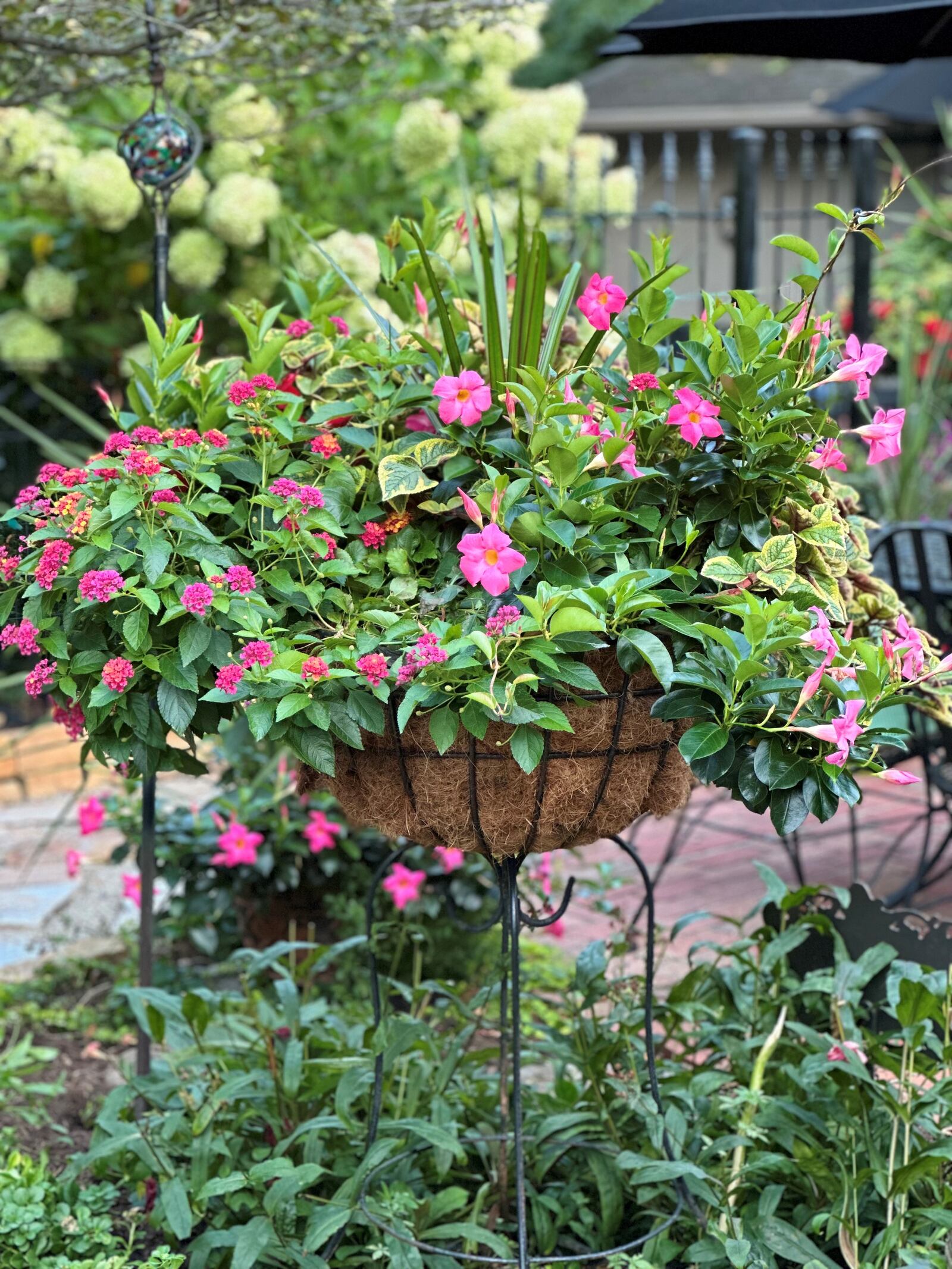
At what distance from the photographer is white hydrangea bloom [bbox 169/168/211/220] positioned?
13.6ft

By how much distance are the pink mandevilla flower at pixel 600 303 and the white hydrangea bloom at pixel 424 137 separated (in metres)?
3.11

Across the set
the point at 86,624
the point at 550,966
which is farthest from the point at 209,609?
the point at 550,966

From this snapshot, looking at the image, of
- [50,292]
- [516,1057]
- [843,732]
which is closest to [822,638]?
[843,732]

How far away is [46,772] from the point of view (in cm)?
500

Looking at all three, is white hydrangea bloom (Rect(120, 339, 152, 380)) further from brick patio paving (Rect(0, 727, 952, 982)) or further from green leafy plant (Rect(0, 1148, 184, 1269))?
green leafy plant (Rect(0, 1148, 184, 1269))

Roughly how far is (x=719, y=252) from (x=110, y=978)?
12711 millimetres

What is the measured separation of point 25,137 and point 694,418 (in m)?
3.29

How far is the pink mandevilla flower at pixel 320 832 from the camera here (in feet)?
9.08

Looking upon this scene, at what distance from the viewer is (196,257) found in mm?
4328

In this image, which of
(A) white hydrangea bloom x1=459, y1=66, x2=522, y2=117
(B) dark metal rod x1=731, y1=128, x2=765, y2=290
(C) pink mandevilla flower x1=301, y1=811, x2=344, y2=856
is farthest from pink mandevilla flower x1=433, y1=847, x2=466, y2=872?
(A) white hydrangea bloom x1=459, y1=66, x2=522, y2=117

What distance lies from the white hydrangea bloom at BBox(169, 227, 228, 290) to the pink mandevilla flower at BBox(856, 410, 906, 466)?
10.5ft

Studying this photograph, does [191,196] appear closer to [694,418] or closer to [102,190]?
[102,190]

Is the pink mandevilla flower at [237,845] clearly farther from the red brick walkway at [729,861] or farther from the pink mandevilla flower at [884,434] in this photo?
the pink mandevilla flower at [884,434]

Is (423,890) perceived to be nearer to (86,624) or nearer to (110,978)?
(110,978)
